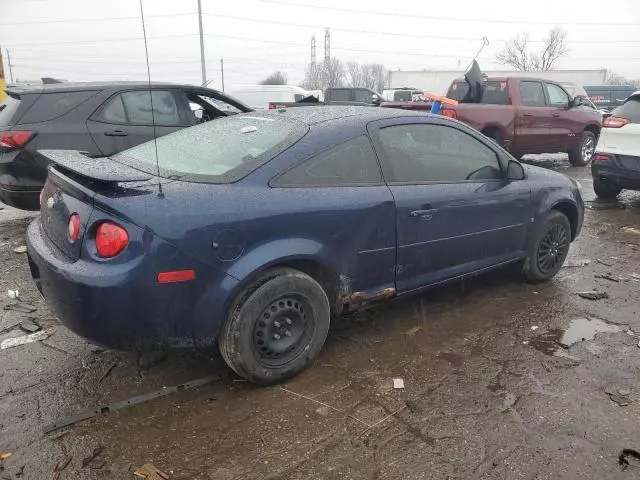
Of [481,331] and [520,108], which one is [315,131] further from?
[520,108]

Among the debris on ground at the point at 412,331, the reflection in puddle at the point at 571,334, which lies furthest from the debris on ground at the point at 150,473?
the reflection in puddle at the point at 571,334

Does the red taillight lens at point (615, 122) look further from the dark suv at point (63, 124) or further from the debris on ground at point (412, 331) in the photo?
the dark suv at point (63, 124)

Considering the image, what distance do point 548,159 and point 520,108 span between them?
387cm

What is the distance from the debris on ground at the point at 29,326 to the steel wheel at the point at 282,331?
5.98 feet

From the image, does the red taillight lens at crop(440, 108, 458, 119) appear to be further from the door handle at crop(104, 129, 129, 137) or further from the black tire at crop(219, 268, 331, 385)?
the black tire at crop(219, 268, 331, 385)

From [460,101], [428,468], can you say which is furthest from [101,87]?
[460,101]

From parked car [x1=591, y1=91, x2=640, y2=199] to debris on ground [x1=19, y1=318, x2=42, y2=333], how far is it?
7236 millimetres

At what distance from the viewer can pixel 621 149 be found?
720 cm

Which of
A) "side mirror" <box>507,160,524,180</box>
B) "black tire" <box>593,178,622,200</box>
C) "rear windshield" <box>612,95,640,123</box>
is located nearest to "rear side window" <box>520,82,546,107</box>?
"black tire" <box>593,178,622,200</box>

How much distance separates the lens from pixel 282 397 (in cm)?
289

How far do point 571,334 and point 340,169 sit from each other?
2.06 metres

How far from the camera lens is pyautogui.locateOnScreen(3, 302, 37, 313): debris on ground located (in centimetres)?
399

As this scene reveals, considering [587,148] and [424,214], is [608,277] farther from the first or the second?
[587,148]

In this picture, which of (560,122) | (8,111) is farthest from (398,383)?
(560,122)
